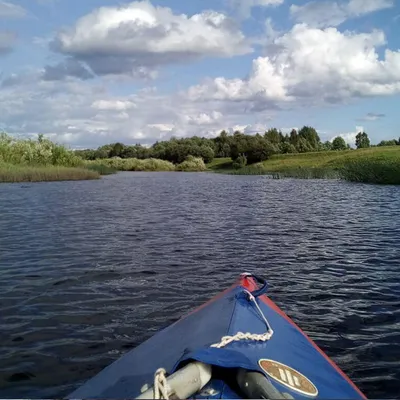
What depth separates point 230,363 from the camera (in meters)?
3.05

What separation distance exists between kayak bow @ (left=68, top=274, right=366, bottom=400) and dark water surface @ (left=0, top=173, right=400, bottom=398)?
5.31 feet

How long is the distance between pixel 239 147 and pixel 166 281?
95.8 metres

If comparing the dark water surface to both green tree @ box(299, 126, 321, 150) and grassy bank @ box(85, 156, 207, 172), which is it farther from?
green tree @ box(299, 126, 321, 150)

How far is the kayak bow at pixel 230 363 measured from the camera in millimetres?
2957

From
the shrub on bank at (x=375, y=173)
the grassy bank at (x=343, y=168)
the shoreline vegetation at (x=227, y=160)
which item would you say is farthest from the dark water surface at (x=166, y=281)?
the shoreline vegetation at (x=227, y=160)

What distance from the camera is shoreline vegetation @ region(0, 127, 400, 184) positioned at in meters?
45.1

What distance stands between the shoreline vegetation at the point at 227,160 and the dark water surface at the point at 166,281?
25.3m

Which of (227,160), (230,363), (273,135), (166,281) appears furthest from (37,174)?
(273,135)

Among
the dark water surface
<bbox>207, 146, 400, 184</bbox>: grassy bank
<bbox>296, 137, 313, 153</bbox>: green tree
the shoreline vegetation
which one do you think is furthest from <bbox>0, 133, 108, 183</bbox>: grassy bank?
<bbox>296, 137, 313, 153</bbox>: green tree

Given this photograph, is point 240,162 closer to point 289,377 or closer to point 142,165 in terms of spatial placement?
point 142,165

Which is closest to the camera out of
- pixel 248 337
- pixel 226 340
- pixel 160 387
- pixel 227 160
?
pixel 160 387

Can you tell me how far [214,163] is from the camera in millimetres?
117062

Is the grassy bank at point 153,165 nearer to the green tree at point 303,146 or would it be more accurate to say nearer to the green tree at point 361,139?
the green tree at point 303,146

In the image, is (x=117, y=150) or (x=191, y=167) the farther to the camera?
(x=117, y=150)
